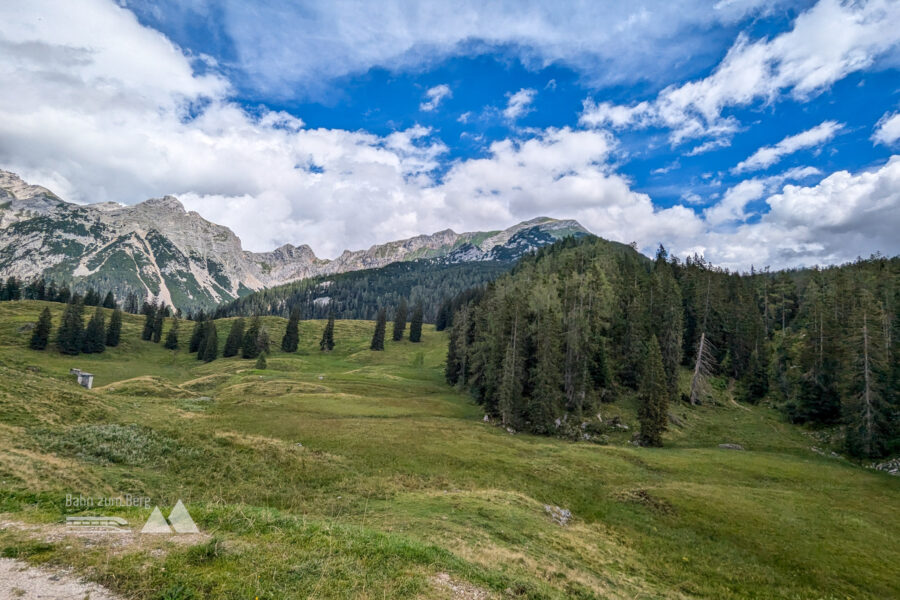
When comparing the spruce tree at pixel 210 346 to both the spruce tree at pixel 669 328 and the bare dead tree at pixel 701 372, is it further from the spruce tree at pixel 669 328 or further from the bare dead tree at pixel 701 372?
the bare dead tree at pixel 701 372

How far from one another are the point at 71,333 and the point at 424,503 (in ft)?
431

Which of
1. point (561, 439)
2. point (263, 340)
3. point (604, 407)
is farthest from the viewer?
point (263, 340)

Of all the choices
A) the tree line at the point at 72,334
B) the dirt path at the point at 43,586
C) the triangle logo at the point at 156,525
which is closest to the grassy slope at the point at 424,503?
the dirt path at the point at 43,586

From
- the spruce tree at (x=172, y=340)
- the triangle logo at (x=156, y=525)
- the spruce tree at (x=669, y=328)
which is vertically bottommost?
the spruce tree at (x=172, y=340)

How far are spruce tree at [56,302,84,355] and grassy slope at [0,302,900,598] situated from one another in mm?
78099

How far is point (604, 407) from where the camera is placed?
207 ft

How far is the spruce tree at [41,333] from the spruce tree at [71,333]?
2.33m

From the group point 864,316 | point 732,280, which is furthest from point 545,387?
point 732,280

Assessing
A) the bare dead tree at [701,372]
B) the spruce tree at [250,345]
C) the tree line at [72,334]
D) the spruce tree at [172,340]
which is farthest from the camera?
the spruce tree at [172,340]

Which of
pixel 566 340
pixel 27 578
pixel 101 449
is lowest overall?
pixel 101 449

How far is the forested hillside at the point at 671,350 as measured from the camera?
48688 mm

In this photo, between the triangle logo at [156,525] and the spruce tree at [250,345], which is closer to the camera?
the triangle logo at [156,525]

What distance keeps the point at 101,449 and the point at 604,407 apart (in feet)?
204

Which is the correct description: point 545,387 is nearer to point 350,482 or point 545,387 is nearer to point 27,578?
point 350,482
